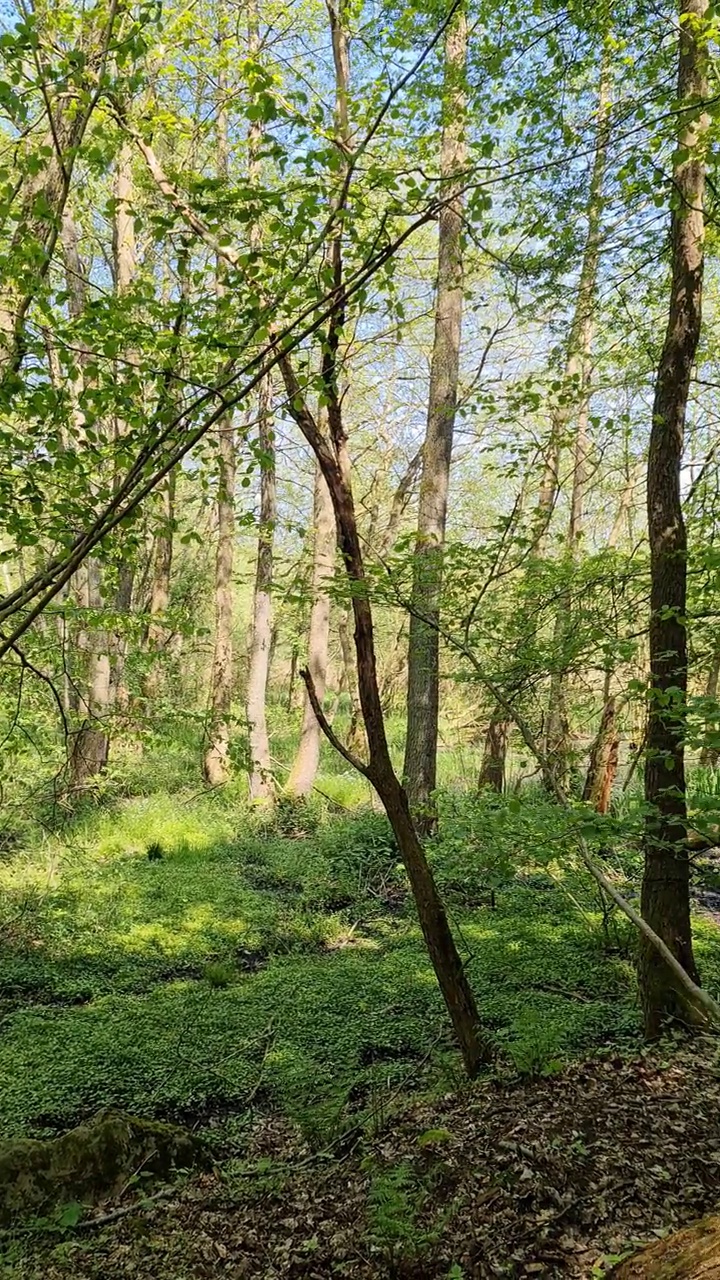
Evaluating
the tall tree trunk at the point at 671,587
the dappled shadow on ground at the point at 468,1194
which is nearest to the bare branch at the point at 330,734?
the tall tree trunk at the point at 671,587

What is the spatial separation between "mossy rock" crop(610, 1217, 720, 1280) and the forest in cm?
2

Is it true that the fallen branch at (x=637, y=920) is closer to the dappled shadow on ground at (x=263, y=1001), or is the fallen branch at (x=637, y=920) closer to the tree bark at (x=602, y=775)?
the dappled shadow on ground at (x=263, y=1001)

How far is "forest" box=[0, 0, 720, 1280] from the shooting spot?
2766 mm

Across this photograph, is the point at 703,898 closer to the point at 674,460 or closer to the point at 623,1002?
the point at 623,1002

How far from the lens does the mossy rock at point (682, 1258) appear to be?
→ 65.8 inches

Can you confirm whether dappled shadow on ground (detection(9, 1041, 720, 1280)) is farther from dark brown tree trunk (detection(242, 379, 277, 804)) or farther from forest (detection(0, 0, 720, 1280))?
dark brown tree trunk (detection(242, 379, 277, 804))

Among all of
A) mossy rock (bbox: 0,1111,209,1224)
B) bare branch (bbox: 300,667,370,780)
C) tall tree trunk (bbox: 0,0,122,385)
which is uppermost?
tall tree trunk (bbox: 0,0,122,385)

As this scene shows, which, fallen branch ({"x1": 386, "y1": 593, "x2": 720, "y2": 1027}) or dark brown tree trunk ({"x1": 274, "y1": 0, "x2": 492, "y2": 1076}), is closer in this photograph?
fallen branch ({"x1": 386, "y1": 593, "x2": 720, "y2": 1027})

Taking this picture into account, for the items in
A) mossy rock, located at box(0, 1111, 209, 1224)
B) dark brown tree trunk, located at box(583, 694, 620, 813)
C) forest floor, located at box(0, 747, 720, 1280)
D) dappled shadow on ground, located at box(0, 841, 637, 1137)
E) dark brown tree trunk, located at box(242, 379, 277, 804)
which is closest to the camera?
forest floor, located at box(0, 747, 720, 1280)

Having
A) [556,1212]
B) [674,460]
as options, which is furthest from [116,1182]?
[674,460]

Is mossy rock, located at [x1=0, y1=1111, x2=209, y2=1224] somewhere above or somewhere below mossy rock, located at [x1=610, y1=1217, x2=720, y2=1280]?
below

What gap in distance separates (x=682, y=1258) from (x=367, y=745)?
336cm

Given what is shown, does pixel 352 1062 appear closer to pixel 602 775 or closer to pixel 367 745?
pixel 367 745

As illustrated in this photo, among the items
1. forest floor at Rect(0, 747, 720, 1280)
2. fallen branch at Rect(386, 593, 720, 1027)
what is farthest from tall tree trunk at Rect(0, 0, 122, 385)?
forest floor at Rect(0, 747, 720, 1280)
